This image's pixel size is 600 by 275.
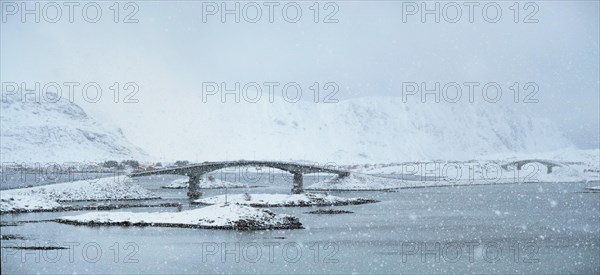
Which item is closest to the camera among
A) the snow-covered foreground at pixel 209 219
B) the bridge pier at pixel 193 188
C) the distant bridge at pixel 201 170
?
the snow-covered foreground at pixel 209 219

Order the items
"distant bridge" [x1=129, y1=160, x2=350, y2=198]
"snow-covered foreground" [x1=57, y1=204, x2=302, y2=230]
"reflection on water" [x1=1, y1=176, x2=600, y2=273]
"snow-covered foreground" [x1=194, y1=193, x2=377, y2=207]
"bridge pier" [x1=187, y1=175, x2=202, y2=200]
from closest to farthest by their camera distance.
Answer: "reflection on water" [x1=1, y1=176, x2=600, y2=273], "snow-covered foreground" [x1=57, y1=204, x2=302, y2=230], "snow-covered foreground" [x1=194, y1=193, x2=377, y2=207], "bridge pier" [x1=187, y1=175, x2=202, y2=200], "distant bridge" [x1=129, y1=160, x2=350, y2=198]

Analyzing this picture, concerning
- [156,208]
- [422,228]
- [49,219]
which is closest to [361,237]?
[422,228]

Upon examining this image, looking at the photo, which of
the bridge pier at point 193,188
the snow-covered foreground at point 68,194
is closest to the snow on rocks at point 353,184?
the bridge pier at point 193,188

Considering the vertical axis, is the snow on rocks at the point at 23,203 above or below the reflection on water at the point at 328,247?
above

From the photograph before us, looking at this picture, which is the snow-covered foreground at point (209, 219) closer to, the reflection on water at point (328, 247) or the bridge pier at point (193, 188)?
the reflection on water at point (328, 247)

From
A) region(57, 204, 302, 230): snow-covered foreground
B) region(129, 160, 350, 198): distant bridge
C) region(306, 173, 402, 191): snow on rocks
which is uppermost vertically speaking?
region(129, 160, 350, 198): distant bridge

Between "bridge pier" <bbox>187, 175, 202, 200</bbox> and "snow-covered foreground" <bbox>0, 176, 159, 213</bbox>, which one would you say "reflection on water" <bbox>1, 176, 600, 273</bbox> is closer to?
"snow-covered foreground" <bbox>0, 176, 159, 213</bbox>

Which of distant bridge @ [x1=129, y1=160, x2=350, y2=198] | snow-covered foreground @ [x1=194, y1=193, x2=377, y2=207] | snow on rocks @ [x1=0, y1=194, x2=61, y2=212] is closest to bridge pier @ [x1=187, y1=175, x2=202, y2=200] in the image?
distant bridge @ [x1=129, y1=160, x2=350, y2=198]
